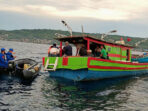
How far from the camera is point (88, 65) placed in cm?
1453

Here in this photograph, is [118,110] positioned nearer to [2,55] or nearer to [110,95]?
[110,95]

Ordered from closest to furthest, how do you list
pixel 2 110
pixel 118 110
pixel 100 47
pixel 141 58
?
pixel 2 110
pixel 118 110
pixel 100 47
pixel 141 58

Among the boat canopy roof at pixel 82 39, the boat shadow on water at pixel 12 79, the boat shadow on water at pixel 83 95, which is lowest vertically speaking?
the boat shadow on water at pixel 83 95

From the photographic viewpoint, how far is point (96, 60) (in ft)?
49.2

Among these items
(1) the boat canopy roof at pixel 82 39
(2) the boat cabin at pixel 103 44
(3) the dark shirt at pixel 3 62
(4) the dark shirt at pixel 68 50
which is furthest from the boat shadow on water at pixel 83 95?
(3) the dark shirt at pixel 3 62

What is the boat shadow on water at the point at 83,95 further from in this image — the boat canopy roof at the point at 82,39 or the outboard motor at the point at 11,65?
the outboard motor at the point at 11,65

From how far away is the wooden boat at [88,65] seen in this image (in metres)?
14.9

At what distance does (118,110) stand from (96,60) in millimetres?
5968

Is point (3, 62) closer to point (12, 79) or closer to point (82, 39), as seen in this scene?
point (12, 79)

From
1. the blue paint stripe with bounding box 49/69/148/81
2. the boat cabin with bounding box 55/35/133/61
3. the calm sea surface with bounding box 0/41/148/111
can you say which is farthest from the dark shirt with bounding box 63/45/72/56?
the calm sea surface with bounding box 0/41/148/111

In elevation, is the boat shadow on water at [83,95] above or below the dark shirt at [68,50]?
below

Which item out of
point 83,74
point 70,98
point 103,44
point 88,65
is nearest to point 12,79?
point 83,74

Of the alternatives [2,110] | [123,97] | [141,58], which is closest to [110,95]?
[123,97]

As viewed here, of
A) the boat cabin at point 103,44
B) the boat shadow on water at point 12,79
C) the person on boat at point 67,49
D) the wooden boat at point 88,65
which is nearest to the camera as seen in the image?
the wooden boat at point 88,65
